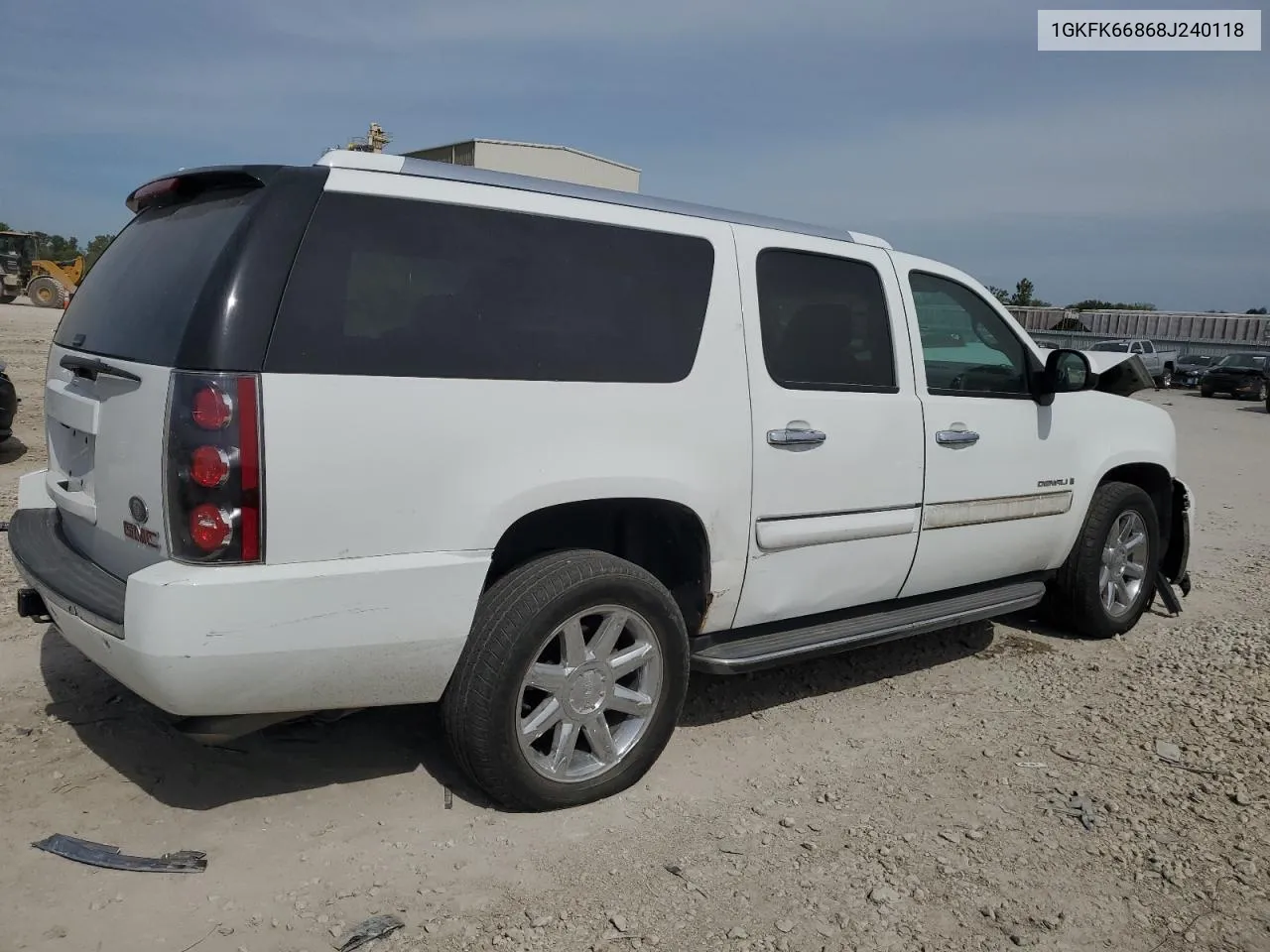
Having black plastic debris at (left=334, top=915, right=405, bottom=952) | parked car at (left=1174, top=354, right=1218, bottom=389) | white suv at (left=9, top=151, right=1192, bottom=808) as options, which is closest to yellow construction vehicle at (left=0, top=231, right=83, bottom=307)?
white suv at (left=9, top=151, right=1192, bottom=808)

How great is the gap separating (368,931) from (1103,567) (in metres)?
4.30

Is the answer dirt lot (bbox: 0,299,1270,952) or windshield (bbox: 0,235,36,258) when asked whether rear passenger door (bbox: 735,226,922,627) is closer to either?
dirt lot (bbox: 0,299,1270,952)

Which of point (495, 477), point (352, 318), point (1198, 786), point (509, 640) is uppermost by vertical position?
point (352, 318)

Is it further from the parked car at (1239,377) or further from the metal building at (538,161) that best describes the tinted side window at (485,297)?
the parked car at (1239,377)

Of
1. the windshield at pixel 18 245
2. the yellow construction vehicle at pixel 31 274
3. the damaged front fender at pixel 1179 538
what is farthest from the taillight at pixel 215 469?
the windshield at pixel 18 245

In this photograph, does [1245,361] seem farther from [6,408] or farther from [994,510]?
[6,408]

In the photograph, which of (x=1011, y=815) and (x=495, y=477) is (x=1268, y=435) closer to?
(x=1011, y=815)

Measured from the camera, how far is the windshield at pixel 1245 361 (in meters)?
30.0

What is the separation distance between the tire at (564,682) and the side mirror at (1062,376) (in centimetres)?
241

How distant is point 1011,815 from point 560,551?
1815 millimetres

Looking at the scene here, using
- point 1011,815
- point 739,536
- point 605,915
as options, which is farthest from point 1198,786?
point 605,915

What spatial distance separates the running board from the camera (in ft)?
12.3

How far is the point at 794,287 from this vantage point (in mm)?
3977

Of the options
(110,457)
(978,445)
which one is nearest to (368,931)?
(110,457)
